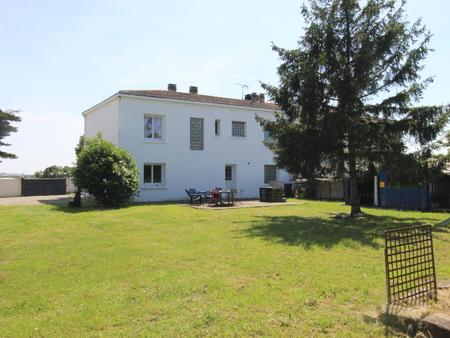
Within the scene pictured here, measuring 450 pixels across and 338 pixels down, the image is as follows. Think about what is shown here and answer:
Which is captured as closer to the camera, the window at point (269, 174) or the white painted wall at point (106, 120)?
the white painted wall at point (106, 120)

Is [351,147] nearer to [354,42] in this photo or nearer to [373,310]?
[354,42]

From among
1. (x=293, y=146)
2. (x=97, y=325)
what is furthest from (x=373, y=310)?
(x=293, y=146)

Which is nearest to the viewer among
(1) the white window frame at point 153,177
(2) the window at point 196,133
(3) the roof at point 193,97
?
(3) the roof at point 193,97

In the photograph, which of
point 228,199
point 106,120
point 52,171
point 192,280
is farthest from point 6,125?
point 192,280

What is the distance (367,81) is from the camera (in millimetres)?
15062

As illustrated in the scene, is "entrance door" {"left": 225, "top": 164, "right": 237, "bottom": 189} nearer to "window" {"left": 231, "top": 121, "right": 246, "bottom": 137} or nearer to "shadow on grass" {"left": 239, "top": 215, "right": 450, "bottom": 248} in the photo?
"window" {"left": 231, "top": 121, "right": 246, "bottom": 137}

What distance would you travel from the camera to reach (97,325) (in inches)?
175

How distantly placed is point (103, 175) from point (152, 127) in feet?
20.6

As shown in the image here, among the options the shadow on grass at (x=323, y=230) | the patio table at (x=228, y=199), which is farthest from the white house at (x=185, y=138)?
the shadow on grass at (x=323, y=230)

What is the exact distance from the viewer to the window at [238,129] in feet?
91.0

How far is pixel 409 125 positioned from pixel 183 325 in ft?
42.9

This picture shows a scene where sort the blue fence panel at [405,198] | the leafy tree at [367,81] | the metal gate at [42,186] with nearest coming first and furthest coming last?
the leafy tree at [367,81] < the blue fence panel at [405,198] < the metal gate at [42,186]

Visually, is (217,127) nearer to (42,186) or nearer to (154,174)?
(154,174)

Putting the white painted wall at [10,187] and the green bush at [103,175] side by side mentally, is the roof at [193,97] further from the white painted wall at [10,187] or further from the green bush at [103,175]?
the white painted wall at [10,187]
